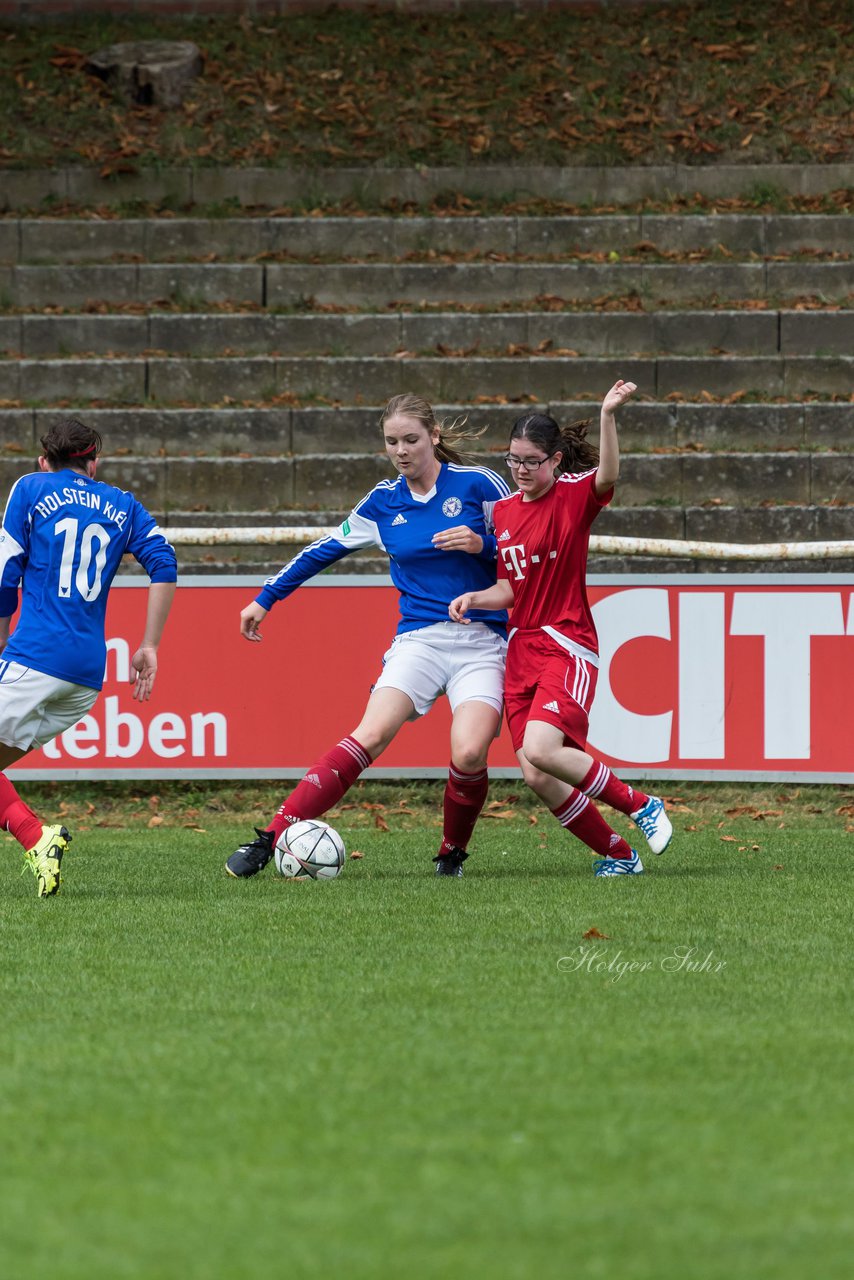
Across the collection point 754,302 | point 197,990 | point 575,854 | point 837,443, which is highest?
point 754,302

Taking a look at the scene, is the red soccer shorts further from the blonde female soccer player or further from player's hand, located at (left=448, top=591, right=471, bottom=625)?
player's hand, located at (left=448, top=591, right=471, bottom=625)

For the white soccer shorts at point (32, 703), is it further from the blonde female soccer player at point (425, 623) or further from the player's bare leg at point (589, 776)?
the player's bare leg at point (589, 776)

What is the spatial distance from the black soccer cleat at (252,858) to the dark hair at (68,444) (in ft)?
5.95

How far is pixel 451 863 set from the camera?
796 centimetres

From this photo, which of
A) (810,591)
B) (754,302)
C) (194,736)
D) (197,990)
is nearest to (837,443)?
(754,302)

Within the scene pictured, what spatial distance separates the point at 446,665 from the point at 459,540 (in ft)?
2.06

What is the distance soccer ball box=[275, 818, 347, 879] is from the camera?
25.0 feet

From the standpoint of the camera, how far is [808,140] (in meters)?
17.1

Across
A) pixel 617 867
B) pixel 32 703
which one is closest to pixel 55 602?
pixel 32 703

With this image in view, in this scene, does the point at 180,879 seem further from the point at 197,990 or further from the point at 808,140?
the point at 808,140

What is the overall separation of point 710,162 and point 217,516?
7.31 metres

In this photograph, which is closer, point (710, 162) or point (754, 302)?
Result: point (754, 302)

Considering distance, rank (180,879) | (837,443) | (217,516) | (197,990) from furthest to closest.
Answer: (837,443) → (217,516) → (180,879) → (197,990)

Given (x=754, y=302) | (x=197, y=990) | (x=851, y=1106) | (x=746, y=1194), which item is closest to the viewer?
(x=746, y=1194)
